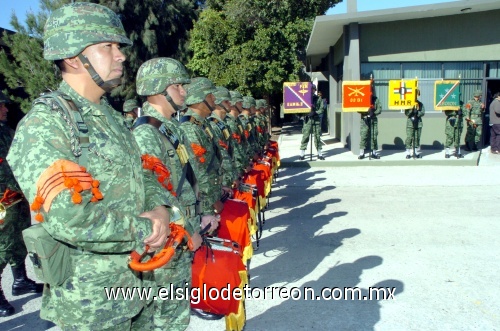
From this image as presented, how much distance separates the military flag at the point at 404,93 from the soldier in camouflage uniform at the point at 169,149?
11.2m

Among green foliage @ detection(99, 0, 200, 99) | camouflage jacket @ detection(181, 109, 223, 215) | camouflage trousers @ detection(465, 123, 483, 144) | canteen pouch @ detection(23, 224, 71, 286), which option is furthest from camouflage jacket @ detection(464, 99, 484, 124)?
green foliage @ detection(99, 0, 200, 99)

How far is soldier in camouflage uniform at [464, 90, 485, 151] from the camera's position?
1490 cm

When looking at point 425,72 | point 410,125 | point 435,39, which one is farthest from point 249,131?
point 435,39

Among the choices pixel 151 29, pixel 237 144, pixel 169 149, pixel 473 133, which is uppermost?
pixel 151 29

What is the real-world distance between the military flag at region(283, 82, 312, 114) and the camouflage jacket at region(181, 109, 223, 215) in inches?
358

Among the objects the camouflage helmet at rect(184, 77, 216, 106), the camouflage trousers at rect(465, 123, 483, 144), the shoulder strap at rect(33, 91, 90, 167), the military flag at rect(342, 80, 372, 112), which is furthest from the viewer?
the camouflage trousers at rect(465, 123, 483, 144)

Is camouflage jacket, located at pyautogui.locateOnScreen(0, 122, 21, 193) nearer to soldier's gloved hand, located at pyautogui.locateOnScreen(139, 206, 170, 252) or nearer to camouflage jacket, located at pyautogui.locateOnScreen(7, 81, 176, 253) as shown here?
camouflage jacket, located at pyautogui.locateOnScreen(7, 81, 176, 253)

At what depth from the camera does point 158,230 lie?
6.46 feet

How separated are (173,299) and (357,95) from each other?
39.1 feet

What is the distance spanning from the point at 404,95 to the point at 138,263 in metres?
13.0

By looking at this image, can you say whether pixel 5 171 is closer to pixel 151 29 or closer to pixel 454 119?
pixel 454 119

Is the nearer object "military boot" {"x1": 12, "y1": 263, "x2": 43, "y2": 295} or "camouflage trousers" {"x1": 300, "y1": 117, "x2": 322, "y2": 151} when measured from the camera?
"military boot" {"x1": 12, "y1": 263, "x2": 43, "y2": 295}

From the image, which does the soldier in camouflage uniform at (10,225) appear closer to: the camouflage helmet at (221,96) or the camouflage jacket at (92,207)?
the camouflage jacket at (92,207)

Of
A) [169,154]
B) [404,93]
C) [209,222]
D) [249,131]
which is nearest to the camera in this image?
[169,154]
